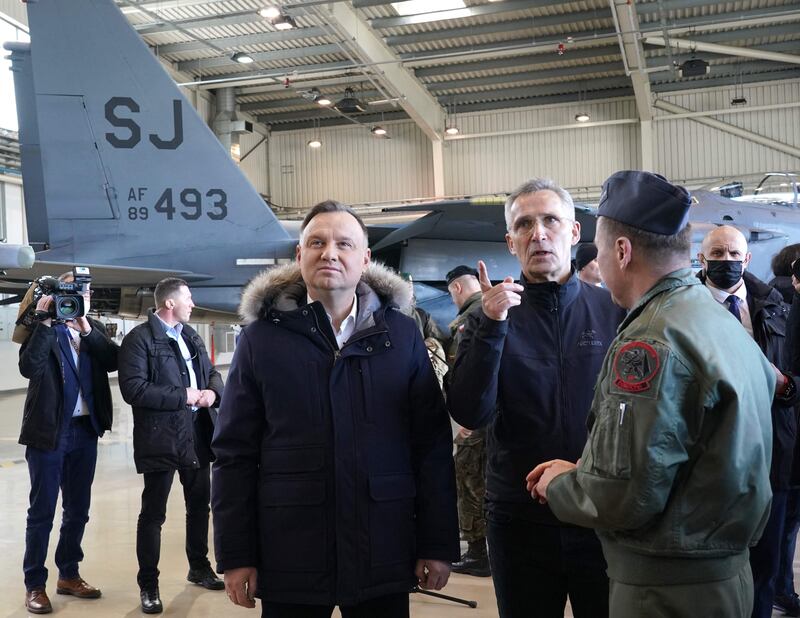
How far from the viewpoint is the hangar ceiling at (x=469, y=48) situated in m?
14.6

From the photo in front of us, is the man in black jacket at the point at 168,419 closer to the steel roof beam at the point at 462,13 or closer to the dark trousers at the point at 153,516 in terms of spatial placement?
the dark trousers at the point at 153,516

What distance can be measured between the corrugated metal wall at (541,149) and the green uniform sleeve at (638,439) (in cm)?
1995

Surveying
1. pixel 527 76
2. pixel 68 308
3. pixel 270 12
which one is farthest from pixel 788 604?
pixel 527 76

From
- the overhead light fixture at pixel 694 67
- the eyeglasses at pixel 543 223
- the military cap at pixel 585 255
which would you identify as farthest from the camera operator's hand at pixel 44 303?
the overhead light fixture at pixel 694 67

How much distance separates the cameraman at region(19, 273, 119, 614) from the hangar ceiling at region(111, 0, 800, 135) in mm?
10123

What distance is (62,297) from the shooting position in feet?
12.7

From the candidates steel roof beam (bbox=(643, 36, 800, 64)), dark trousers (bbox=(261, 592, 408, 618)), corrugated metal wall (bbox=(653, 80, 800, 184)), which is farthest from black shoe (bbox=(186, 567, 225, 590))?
corrugated metal wall (bbox=(653, 80, 800, 184))

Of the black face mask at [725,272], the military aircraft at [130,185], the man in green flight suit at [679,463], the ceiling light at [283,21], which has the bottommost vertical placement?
the man in green flight suit at [679,463]

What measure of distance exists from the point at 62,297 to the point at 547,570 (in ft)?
9.75

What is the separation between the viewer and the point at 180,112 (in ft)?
Answer: 27.1

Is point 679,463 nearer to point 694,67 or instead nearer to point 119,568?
point 119,568

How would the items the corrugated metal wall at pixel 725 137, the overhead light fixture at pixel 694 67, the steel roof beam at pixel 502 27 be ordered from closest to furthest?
the overhead light fixture at pixel 694 67, the steel roof beam at pixel 502 27, the corrugated metal wall at pixel 725 137

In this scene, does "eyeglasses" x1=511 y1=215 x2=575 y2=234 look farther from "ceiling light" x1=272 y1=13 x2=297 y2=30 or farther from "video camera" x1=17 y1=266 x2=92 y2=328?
"ceiling light" x1=272 y1=13 x2=297 y2=30

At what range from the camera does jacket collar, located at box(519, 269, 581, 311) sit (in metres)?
2.23
